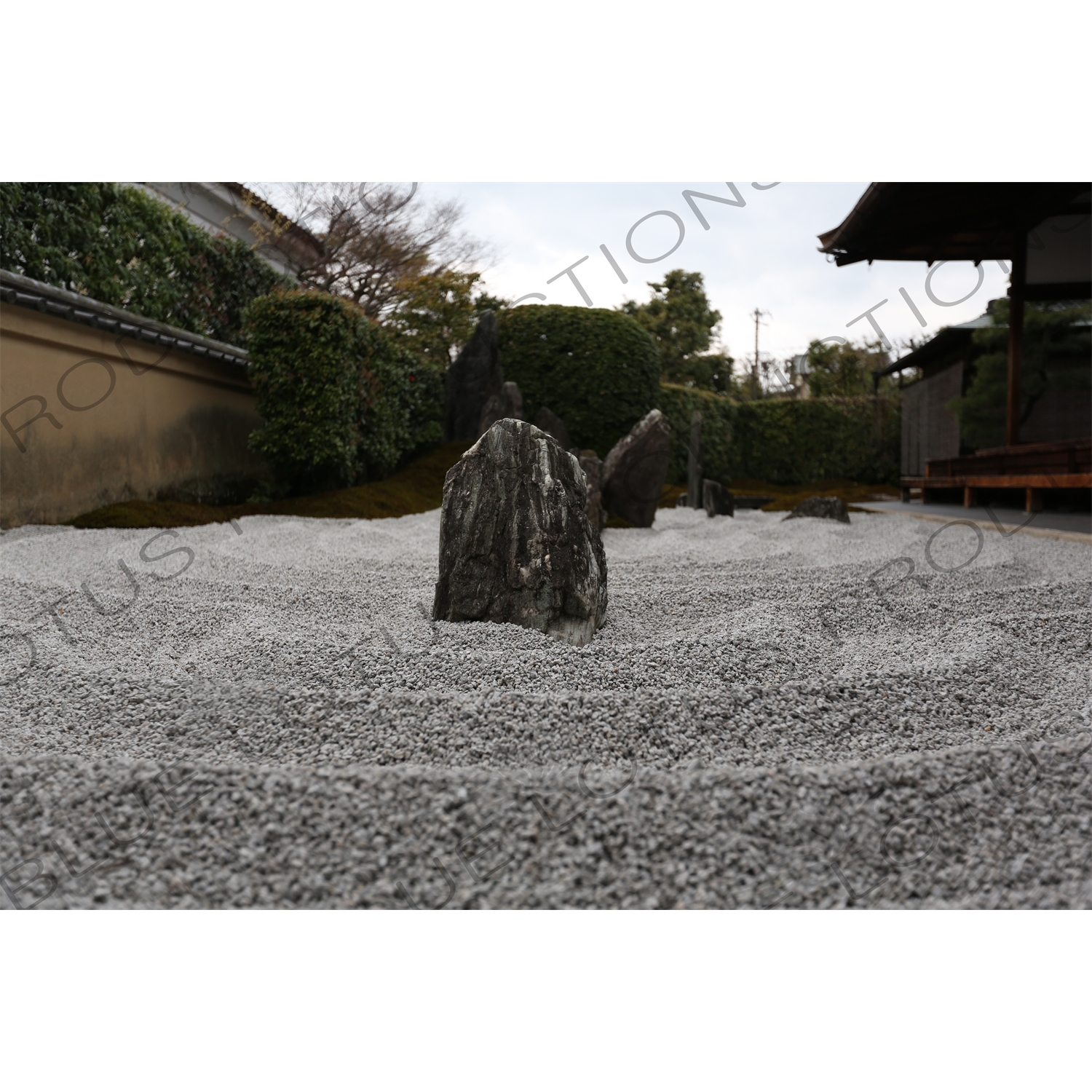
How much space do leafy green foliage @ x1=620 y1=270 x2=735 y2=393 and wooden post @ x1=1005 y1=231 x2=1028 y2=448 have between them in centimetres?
1117

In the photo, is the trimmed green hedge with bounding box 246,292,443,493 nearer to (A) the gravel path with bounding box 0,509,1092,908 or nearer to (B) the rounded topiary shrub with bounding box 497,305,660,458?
(B) the rounded topiary shrub with bounding box 497,305,660,458

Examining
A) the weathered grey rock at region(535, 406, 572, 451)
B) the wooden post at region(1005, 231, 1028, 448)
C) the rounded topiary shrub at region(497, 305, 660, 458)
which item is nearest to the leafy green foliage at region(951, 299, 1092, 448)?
the wooden post at region(1005, 231, 1028, 448)

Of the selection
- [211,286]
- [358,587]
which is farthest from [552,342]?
[358,587]

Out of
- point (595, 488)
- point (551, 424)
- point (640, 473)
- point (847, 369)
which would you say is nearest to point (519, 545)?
point (595, 488)

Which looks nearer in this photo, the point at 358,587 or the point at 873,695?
the point at 873,695

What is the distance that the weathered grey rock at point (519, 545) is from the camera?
2.62 metres

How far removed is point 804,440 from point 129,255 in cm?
1106

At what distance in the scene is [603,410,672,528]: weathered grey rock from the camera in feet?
22.0

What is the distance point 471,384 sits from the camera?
9.91 meters

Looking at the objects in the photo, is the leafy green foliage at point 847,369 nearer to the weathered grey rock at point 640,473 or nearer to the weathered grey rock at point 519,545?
the weathered grey rock at point 640,473

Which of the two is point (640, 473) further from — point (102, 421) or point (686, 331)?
point (686, 331)

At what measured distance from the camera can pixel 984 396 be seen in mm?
9703

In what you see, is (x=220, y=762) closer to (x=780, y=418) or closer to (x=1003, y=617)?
(x=1003, y=617)

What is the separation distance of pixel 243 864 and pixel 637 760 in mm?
861
